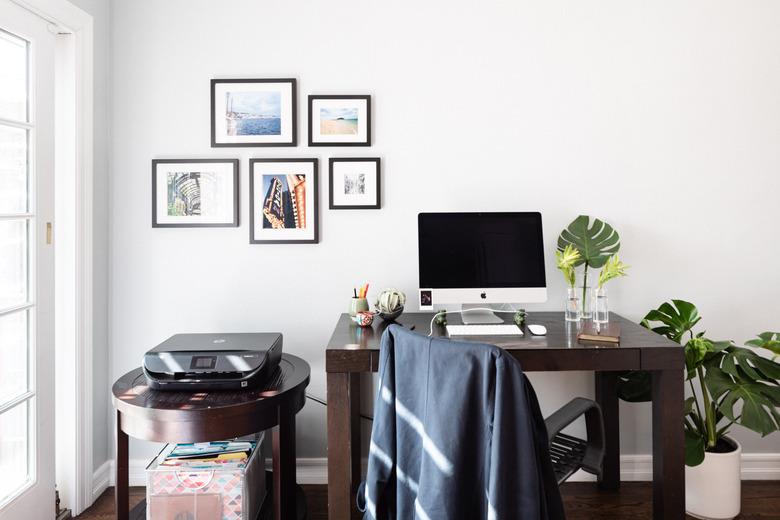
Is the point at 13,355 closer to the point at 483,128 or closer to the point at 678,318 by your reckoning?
the point at 483,128

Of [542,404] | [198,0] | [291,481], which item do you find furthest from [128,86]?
[542,404]

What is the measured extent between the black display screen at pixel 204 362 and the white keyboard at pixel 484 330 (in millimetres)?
887

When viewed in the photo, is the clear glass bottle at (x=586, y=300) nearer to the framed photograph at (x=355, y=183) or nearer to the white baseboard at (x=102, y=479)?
the framed photograph at (x=355, y=183)

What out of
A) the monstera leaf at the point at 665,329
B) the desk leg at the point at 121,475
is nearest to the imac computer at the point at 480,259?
the monstera leaf at the point at 665,329

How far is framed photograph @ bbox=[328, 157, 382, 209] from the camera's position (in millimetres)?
2311

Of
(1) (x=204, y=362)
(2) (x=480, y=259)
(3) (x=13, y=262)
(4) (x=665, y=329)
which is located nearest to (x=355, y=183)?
(2) (x=480, y=259)

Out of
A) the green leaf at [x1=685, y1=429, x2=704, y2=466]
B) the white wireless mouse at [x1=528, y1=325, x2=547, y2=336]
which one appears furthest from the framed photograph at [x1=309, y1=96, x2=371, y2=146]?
the green leaf at [x1=685, y1=429, x2=704, y2=466]

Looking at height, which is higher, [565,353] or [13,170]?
[13,170]

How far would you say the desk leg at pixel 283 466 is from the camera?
1.73 m

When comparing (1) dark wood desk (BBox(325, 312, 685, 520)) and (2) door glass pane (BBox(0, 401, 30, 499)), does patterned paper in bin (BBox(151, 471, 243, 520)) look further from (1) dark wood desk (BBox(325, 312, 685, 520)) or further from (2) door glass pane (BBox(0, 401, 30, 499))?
(2) door glass pane (BBox(0, 401, 30, 499))

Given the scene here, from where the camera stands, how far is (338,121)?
2.31 m

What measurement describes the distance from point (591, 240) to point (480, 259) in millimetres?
563

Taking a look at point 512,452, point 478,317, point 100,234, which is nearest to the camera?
point 512,452

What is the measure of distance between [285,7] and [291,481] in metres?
2.12
